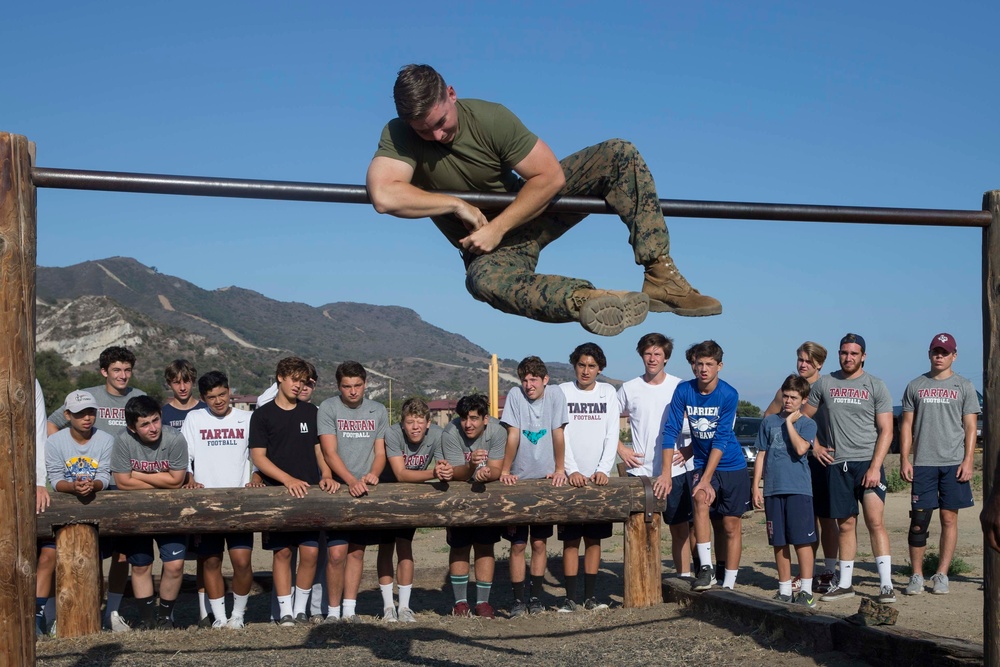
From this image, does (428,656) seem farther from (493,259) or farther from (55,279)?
(55,279)

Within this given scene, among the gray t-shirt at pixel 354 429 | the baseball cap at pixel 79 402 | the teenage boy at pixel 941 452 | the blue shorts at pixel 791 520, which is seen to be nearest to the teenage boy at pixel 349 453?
the gray t-shirt at pixel 354 429

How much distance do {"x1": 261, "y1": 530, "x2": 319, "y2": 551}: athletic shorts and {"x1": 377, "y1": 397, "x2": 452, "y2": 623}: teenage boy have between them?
444mm

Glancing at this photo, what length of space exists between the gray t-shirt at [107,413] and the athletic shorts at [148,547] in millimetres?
Answer: 683

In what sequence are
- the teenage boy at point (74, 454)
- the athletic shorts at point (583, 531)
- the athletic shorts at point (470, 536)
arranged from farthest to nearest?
the athletic shorts at point (583, 531)
the athletic shorts at point (470, 536)
the teenage boy at point (74, 454)

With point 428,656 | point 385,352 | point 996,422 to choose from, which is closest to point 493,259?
point 996,422

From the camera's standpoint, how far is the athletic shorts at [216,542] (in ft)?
21.1

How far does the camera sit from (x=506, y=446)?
686 centimetres

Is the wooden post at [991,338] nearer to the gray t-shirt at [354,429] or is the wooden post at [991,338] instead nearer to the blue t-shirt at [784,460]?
the blue t-shirt at [784,460]

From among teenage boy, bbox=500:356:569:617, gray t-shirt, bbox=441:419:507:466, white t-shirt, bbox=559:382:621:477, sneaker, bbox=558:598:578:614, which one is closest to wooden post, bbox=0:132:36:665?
gray t-shirt, bbox=441:419:507:466

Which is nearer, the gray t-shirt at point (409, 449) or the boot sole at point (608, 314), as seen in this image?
the boot sole at point (608, 314)

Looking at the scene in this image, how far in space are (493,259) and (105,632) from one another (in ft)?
12.0

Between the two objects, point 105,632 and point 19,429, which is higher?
point 19,429

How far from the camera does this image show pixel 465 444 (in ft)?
22.3

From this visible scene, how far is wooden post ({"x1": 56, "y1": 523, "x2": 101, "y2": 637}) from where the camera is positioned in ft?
19.6
